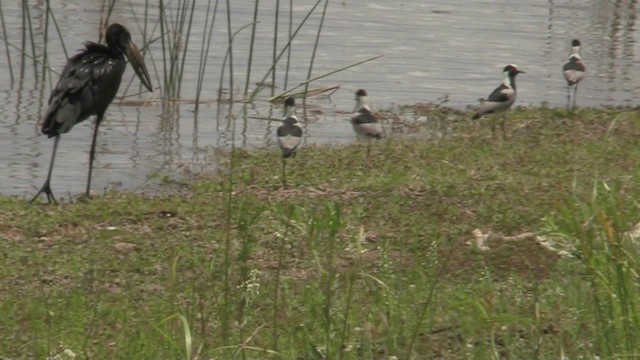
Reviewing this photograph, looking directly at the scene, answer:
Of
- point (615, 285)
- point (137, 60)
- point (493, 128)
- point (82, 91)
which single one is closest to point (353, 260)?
point (615, 285)

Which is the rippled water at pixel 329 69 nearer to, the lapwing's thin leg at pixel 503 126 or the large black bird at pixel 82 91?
the large black bird at pixel 82 91

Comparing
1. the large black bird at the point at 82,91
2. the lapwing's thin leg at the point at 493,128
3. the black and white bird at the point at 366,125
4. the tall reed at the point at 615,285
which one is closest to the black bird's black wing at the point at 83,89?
the large black bird at the point at 82,91

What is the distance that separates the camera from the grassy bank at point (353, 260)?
5.28 m

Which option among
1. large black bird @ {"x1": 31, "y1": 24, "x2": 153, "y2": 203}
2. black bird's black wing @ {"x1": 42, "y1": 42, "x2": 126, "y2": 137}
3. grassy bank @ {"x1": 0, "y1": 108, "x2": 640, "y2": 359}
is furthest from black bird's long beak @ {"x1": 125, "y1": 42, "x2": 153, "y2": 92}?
grassy bank @ {"x1": 0, "y1": 108, "x2": 640, "y2": 359}

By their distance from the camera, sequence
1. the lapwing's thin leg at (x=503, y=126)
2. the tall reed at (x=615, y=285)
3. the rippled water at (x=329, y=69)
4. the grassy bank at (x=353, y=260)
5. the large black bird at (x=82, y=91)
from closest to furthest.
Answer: the tall reed at (x=615, y=285) < the grassy bank at (x=353, y=260) < the large black bird at (x=82, y=91) < the lapwing's thin leg at (x=503, y=126) < the rippled water at (x=329, y=69)

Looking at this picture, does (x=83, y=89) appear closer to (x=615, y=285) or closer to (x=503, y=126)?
(x=503, y=126)

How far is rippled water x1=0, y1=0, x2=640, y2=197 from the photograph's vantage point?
13.0 meters

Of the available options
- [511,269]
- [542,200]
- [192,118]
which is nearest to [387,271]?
[511,269]

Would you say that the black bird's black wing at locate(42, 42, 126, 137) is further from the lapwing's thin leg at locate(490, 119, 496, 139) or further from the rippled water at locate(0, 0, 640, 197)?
the lapwing's thin leg at locate(490, 119, 496, 139)

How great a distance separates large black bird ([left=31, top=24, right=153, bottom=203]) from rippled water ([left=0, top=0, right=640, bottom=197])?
31.4 inches

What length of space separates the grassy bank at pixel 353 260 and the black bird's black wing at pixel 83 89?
30.0 inches

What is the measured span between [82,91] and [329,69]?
727 cm

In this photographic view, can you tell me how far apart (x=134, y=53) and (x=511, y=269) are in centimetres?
513

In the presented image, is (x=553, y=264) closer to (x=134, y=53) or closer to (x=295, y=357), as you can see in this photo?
(x=295, y=357)
